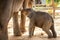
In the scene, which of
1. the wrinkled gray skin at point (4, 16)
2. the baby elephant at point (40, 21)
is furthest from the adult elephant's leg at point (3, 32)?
the baby elephant at point (40, 21)

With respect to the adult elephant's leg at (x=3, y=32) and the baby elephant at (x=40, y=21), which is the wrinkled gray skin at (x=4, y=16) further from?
the baby elephant at (x=40, y=21)

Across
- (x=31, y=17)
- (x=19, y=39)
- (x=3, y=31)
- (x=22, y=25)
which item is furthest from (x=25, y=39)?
(x=3, y=31)

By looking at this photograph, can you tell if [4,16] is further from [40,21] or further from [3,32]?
[40,21]

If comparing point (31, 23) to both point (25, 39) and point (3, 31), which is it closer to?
point (25, 39)

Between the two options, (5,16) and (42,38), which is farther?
(42,38)

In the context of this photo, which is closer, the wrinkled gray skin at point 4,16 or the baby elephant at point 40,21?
the wrinkled gray skin at point 4,16

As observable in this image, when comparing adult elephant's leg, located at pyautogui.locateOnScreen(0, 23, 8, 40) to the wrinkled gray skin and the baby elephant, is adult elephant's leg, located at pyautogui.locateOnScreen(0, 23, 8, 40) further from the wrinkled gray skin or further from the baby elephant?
the baby elephant

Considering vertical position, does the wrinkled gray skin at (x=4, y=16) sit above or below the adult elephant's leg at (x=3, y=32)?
above

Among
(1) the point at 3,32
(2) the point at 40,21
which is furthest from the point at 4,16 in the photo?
Result: (2) the point at 40,21

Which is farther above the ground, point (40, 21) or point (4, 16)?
point (4, 16)

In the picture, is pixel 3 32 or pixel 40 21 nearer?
pixel 3 32

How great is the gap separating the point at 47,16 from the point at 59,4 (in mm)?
4563

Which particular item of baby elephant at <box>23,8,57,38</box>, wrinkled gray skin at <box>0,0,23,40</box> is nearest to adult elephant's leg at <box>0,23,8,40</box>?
wrinkled gray skin at <box>0,0,23,40</box>

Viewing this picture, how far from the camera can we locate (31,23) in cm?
407
